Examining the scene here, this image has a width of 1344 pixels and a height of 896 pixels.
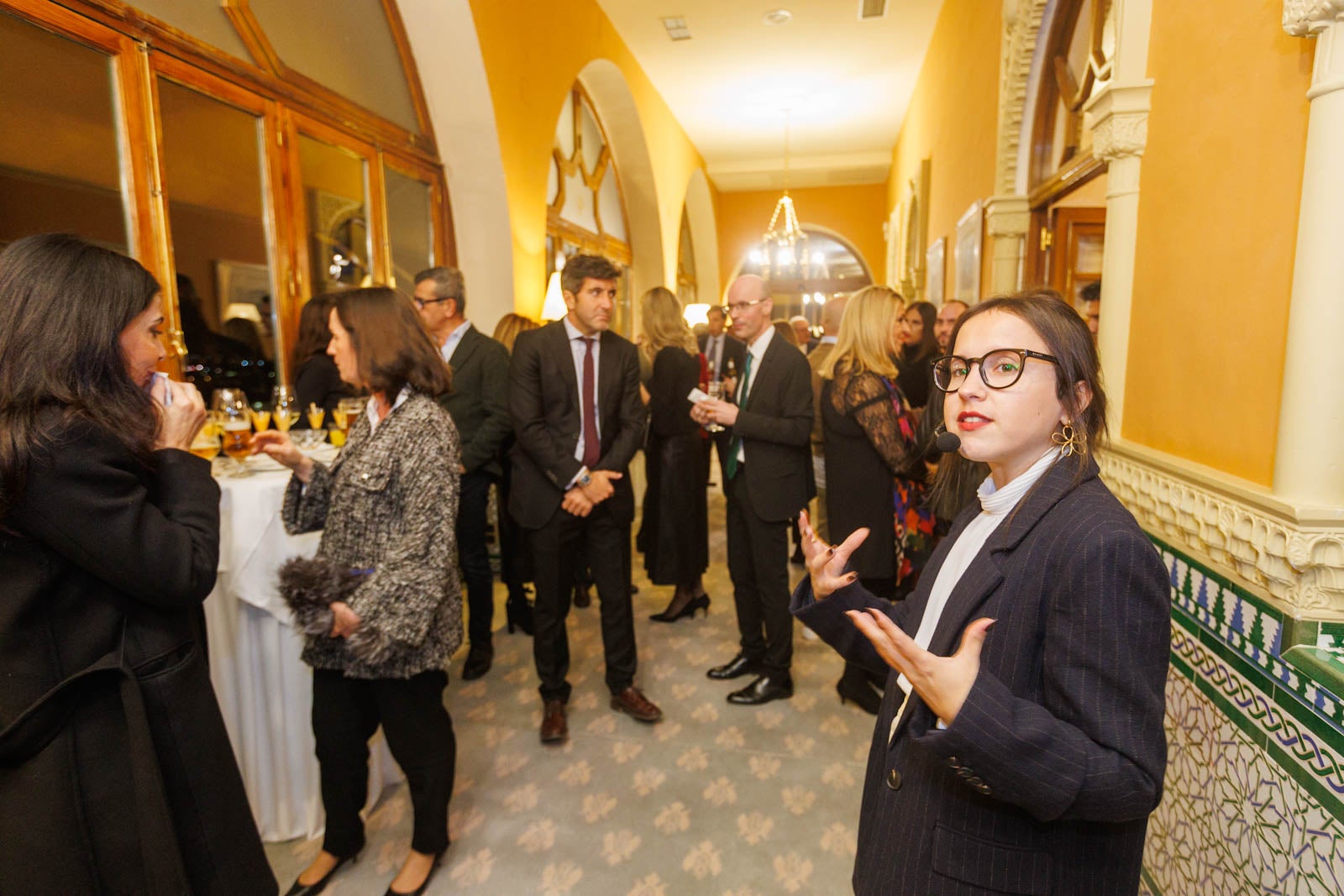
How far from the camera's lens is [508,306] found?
475 cm

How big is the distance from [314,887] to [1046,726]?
6.55 feet

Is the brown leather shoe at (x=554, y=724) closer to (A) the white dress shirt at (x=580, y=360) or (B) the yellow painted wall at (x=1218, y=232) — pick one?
(A) the white dress shirt at (x=580, y=360)

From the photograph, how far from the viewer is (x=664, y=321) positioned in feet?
12.0

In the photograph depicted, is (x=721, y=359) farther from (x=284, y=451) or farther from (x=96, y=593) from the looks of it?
(x=96, y=593)

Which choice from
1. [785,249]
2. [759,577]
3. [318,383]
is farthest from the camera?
[785,249]

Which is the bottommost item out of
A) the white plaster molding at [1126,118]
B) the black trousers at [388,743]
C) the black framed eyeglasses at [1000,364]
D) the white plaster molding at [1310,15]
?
the black trousers at [388,743]

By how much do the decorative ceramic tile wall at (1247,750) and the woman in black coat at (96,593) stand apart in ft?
6.10

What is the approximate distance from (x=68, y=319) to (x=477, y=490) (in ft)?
7.36

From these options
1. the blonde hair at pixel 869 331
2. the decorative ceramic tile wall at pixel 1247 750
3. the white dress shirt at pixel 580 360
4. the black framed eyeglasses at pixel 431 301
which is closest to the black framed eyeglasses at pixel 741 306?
the blonde hair at pixel 869 331

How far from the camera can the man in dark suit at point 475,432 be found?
10.4ft

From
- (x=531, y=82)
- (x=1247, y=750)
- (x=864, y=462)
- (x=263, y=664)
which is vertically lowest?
(x=263, y=664)

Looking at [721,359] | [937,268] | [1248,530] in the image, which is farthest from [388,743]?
[937,268]

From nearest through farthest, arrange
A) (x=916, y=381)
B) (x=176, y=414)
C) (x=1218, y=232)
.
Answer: (x=176, y=414)
(x=1218, y=232)
(x=916, y=381)

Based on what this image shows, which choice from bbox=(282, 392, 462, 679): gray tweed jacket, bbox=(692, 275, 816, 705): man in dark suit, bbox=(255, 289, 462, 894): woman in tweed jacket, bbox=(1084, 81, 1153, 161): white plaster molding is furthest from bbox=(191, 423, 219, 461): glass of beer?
bbox=(1084, 81, 1153, 161): white plaster molding
